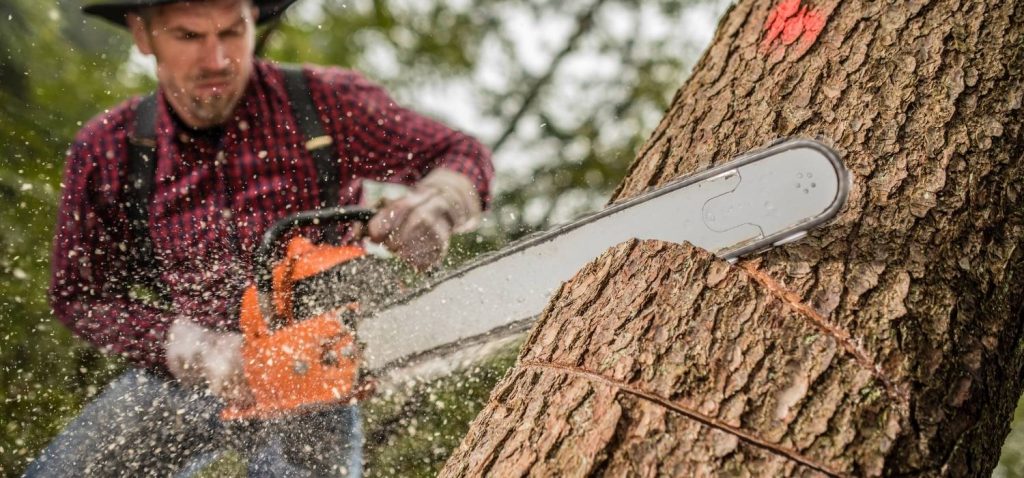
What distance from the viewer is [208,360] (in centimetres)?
170

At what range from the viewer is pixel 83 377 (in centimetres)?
325

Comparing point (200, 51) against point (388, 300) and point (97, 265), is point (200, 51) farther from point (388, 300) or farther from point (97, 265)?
point (388, 300)

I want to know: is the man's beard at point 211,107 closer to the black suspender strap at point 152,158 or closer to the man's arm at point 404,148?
the black suspender strap at point 152,158

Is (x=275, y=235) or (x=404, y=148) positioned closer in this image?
(x=275, y=235)

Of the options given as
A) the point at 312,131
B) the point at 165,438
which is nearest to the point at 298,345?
the point at 312,131

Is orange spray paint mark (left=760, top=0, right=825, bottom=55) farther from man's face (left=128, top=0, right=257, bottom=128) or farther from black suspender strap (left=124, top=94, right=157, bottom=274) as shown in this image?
black suspender strap (left=124, top=94, right=157, bottom=274)

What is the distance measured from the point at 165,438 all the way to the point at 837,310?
218 centimetres

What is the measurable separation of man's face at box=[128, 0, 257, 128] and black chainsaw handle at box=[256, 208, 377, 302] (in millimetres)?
808

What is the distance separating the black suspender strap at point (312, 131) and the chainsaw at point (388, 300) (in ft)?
2.00

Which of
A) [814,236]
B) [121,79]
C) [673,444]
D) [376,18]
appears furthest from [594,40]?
[673,444]

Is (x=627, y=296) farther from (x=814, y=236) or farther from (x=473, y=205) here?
(x=473, y=205)

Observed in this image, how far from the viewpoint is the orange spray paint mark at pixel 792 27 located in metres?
1.41

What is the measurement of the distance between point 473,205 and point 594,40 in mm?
3769

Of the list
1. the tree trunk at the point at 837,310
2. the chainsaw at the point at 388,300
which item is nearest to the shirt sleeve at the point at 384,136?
the chainsaw at the point at 388,300
